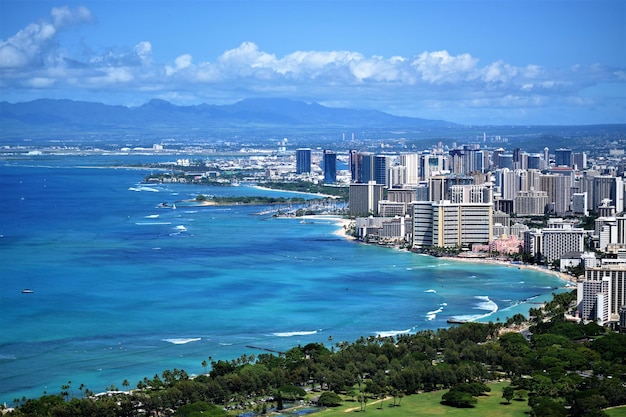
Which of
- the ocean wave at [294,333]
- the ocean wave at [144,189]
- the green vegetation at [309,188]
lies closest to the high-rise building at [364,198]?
the green vegetation at [309,188]

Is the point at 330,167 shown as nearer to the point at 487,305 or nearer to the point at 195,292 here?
the point at 195,292

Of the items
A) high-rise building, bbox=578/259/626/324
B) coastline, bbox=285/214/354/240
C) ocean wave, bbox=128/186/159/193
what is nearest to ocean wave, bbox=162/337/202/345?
high-rise building, bbox=578/259/626/324

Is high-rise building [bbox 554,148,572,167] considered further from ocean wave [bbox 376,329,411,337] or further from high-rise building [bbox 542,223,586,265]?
ocean wave [bbox 376,329,411,337]

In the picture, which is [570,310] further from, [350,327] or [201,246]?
[201,246]

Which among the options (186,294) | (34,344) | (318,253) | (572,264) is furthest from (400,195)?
(34,344)

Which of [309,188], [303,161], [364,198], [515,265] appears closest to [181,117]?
[303,161]

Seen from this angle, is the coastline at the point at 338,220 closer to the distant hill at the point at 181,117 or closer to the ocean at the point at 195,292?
the ocean at the point at 195,292
